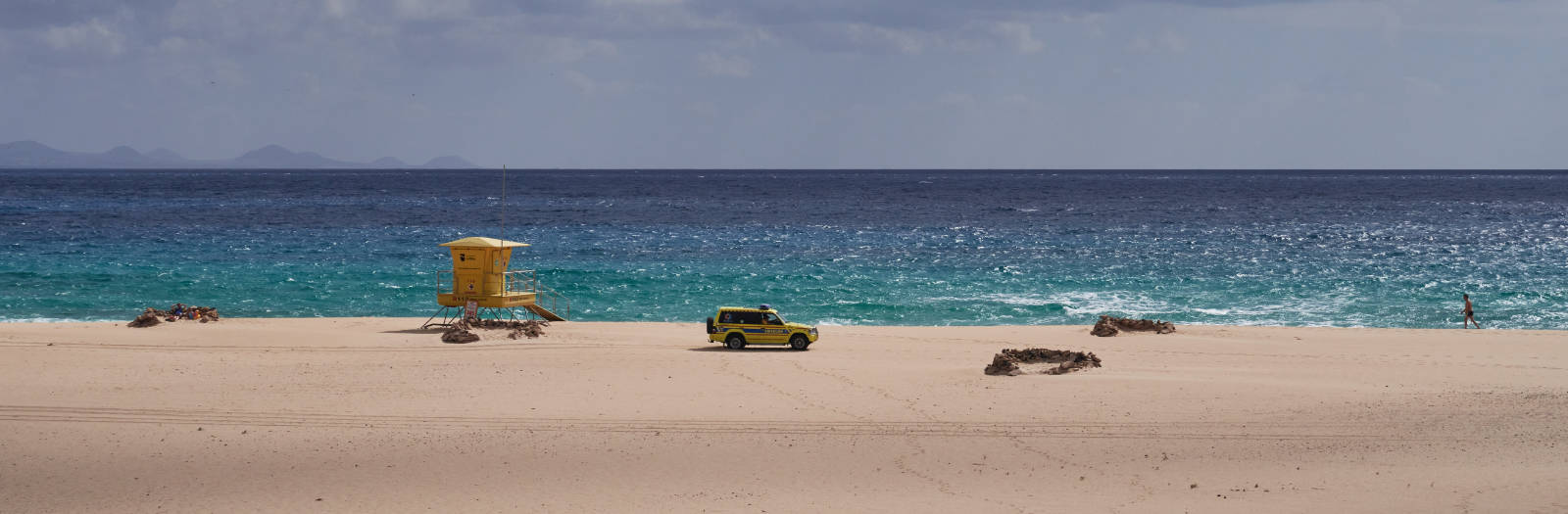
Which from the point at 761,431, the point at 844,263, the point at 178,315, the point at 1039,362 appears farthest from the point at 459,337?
the point at 844,263

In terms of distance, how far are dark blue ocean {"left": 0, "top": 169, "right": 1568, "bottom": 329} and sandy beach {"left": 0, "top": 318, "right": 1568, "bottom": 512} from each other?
11388 mm

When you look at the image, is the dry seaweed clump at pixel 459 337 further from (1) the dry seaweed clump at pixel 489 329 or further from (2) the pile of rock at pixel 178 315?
(2) the pile of rock at pixel 178 315

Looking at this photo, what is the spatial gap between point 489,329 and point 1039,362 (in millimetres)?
12564

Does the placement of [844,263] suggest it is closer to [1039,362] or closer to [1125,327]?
[1125,327]

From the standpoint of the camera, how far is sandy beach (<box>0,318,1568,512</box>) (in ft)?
46.2

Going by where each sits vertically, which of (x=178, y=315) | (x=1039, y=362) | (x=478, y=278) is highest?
(x=478, y=278)

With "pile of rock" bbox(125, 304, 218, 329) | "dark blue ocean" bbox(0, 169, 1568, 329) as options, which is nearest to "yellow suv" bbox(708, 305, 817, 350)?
"dark blue ocean" bbox(0, 169, 1568, 329)

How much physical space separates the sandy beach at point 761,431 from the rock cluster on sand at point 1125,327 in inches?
124

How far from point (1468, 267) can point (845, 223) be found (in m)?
36.8

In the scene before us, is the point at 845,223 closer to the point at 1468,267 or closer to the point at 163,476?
the point at 1468,267

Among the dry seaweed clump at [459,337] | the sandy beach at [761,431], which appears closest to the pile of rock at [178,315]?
the sandy beach at [761,431]

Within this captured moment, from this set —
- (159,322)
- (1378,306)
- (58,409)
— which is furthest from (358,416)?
(1378,306)

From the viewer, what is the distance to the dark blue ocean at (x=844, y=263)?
3609 cm

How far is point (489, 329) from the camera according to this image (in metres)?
26.9
